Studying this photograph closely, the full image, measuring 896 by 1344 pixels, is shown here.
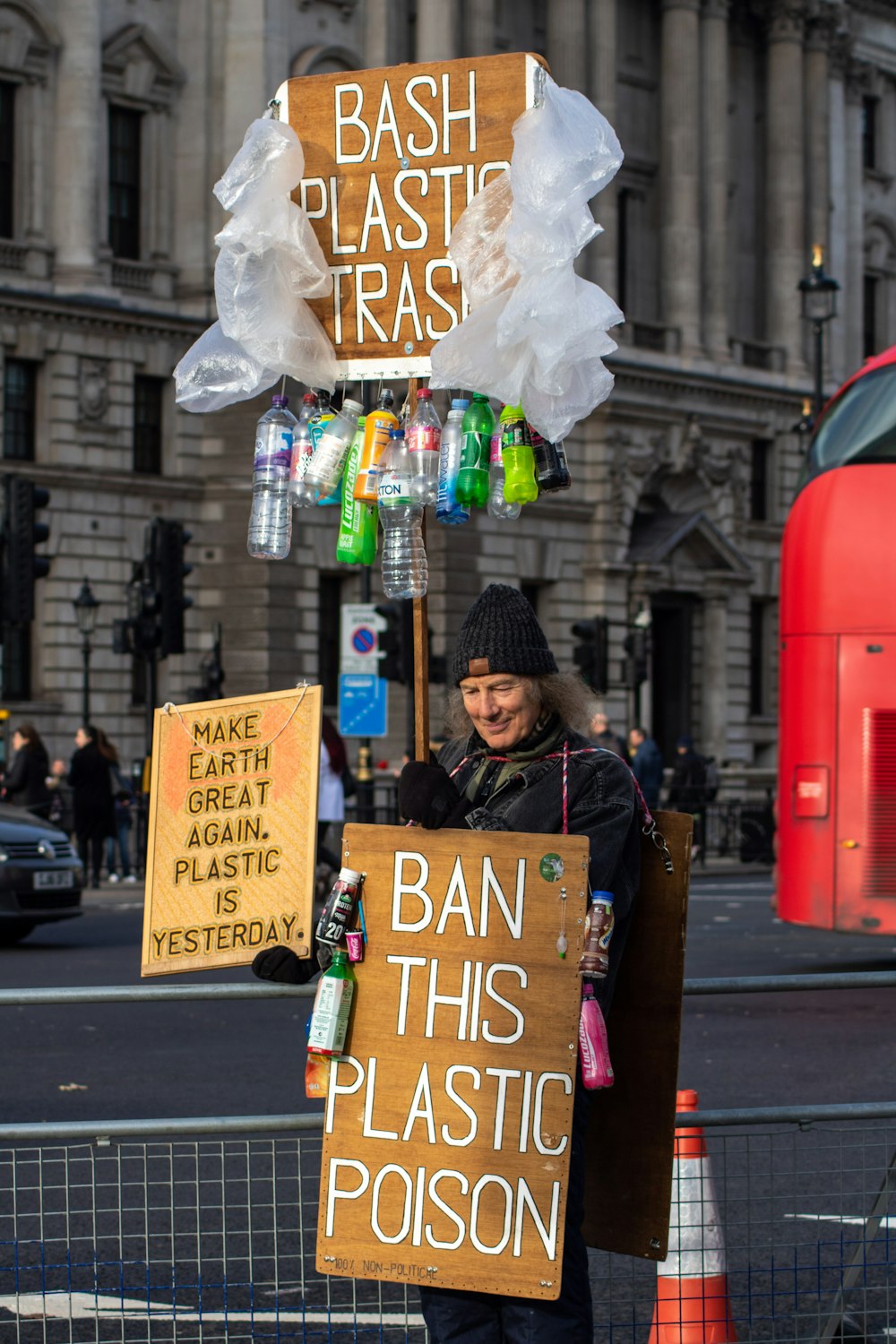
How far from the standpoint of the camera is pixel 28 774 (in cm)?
2245

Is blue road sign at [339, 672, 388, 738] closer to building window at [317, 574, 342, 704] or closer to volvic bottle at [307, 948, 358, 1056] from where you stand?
building window at [317, 574, 342, 704]

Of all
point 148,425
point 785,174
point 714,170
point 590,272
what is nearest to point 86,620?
point 148,425

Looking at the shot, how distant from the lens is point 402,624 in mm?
26750

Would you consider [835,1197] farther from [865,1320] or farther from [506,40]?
[506,40]

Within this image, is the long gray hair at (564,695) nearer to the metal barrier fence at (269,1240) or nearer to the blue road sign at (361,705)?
the metal barrier fence at (269,1240)

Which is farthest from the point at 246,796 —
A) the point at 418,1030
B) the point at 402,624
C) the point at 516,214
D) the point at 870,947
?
the point at 402,624

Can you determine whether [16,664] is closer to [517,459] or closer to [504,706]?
[517,459]

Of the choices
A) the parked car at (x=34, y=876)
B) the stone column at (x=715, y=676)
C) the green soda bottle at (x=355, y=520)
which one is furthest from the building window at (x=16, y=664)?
the green soda bottle at (x=355, y=520)

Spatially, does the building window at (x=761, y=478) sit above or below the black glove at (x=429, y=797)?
above

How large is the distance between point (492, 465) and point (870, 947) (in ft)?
50.7

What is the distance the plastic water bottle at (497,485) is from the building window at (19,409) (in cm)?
3514

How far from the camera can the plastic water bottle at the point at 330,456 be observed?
5184 millimetres

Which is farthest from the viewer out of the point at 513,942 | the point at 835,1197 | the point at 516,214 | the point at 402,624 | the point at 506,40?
the point at 506,40

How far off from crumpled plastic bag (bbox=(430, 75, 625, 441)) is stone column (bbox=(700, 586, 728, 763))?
48.0 metres
